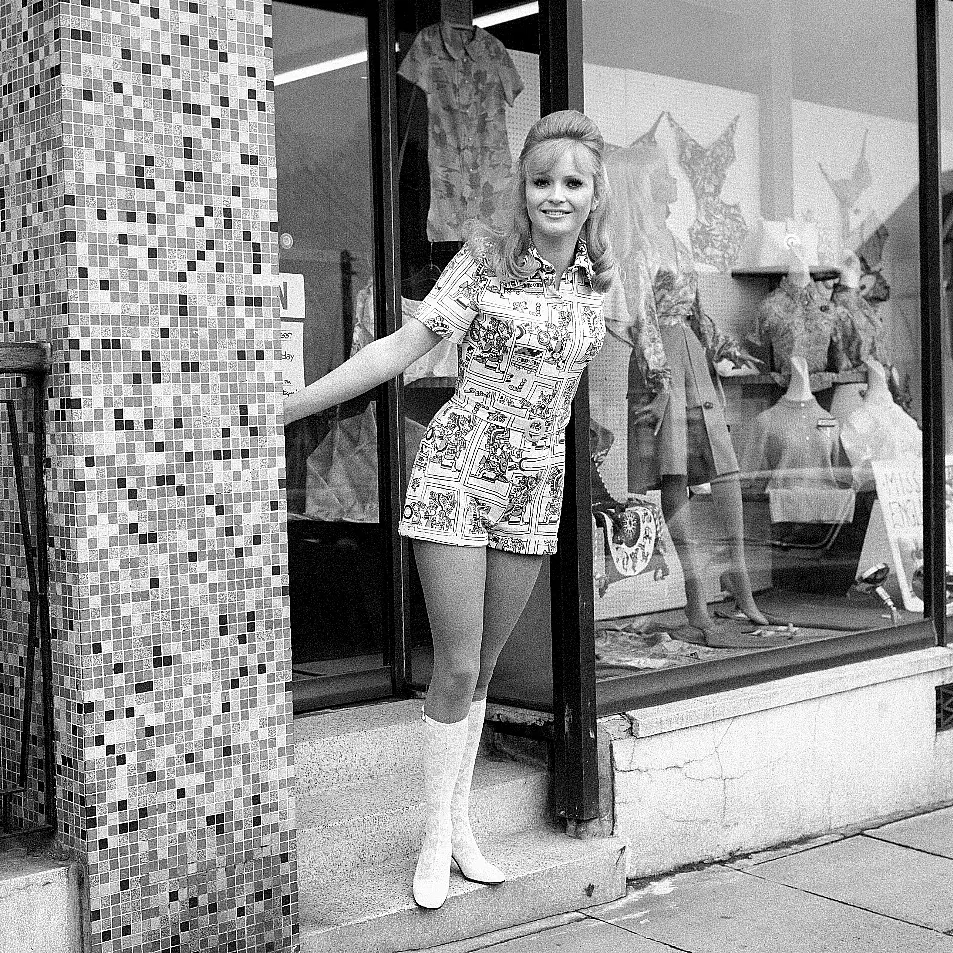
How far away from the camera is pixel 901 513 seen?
5.53 m

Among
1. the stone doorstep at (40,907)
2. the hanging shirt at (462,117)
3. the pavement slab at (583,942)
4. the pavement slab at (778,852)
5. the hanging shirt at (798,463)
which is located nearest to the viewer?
the stone doorstep at (40,907)

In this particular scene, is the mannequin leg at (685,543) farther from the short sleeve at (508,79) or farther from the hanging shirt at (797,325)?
the short sleeve at (508,79)

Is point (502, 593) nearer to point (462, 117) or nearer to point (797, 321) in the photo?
point (462, 117)

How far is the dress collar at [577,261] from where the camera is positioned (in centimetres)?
352

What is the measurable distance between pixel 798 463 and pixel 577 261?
2.06m

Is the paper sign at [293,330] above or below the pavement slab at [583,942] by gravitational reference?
above

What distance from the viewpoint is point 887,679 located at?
5016mm

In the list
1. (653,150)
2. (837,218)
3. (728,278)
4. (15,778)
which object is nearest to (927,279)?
(837,218)

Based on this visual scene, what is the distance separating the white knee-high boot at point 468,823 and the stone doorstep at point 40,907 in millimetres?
1119

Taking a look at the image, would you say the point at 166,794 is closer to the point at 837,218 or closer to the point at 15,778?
the point at 15,778

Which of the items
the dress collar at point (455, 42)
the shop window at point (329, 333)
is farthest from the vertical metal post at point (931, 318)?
the shop window at point (329, 333)

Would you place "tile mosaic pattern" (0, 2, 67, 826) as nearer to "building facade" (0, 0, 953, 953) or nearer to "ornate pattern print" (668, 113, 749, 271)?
"building facade" (0, 0, 953, 953)

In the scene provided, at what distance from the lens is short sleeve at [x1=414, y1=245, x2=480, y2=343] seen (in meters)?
3.42

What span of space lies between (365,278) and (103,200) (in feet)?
6.10
